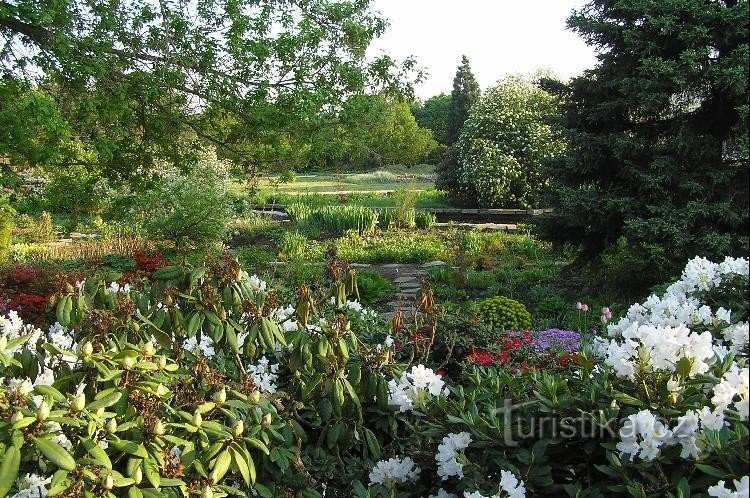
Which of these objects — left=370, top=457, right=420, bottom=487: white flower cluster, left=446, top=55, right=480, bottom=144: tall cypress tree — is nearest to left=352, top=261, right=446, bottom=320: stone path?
left=370, top=457, right=420, bottom=487: white flower cluster

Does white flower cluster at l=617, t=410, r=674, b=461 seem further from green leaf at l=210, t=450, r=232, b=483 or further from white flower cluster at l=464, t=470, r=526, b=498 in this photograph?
green leaf at l=210, t=450, r=232, b=483

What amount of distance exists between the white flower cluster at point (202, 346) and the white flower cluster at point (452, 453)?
36.4 inches

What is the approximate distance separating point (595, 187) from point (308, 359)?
474 cm

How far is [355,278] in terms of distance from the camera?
2.23 metres

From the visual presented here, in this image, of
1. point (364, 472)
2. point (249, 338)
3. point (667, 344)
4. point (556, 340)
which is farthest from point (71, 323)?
point (556, 340)

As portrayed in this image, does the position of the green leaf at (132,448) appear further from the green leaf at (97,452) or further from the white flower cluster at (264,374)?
the white flower cluster at (264,374)

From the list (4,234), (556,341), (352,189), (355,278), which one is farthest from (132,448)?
(352,189)

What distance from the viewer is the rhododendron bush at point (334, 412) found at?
1419mm

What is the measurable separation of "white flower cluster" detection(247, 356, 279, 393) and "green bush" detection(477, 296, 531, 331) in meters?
2.86

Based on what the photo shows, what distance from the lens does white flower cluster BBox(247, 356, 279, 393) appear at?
6.86 feet

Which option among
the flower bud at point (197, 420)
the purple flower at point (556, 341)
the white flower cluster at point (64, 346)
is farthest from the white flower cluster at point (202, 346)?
the purple flower at point (556, 341)

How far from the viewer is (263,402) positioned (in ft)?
5.74

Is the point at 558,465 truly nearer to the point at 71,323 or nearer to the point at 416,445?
the point at 416,445

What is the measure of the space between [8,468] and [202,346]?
963 mm
